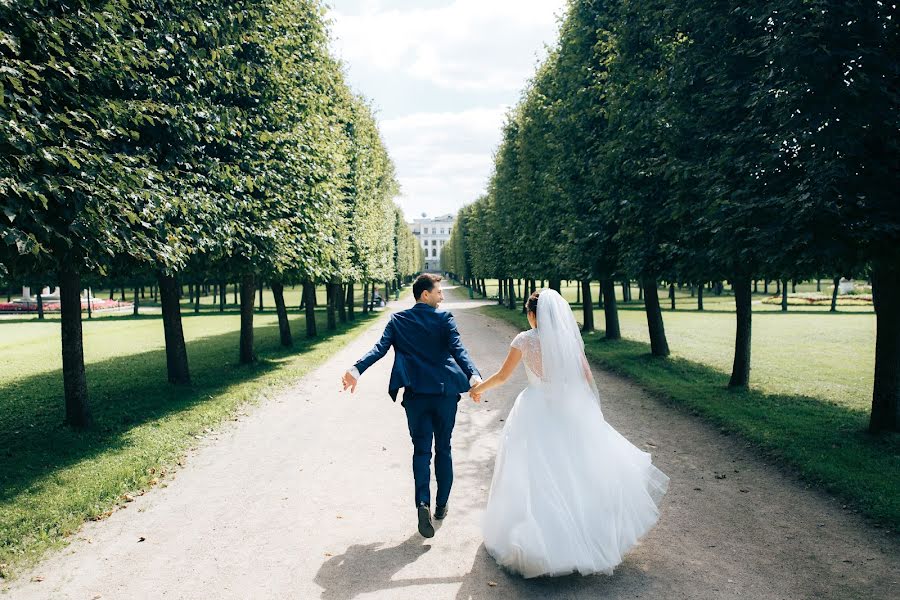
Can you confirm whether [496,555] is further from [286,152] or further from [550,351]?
[286,152]

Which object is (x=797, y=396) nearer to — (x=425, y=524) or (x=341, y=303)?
(x=425, y=524)

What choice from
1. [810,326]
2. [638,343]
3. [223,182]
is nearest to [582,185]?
[638,343]

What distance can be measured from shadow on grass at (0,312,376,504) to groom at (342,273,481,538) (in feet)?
17.2

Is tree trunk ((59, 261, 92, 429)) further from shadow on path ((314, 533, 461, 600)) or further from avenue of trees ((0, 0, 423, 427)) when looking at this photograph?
shadow on path ((314, 533, 461, 600))

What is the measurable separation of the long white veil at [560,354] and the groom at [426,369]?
804 millimetres

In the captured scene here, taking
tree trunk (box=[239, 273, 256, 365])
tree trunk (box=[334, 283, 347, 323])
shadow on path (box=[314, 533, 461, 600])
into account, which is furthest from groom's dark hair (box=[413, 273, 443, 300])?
tree trunk (box=[334, 283, 347, 323])

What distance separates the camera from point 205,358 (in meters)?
20.5

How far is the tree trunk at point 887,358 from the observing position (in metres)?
8.83

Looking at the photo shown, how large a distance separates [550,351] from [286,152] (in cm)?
1112

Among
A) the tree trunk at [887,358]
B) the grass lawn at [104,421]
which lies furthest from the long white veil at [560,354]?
the tree trunk at [887,358]

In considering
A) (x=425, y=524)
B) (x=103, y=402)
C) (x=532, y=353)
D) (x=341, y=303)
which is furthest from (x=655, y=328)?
(x=341, y=303)

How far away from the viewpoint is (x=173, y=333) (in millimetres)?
14297

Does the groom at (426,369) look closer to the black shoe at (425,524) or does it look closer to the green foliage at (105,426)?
the black shoe at (425,524)

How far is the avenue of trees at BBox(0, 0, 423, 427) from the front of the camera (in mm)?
7230
